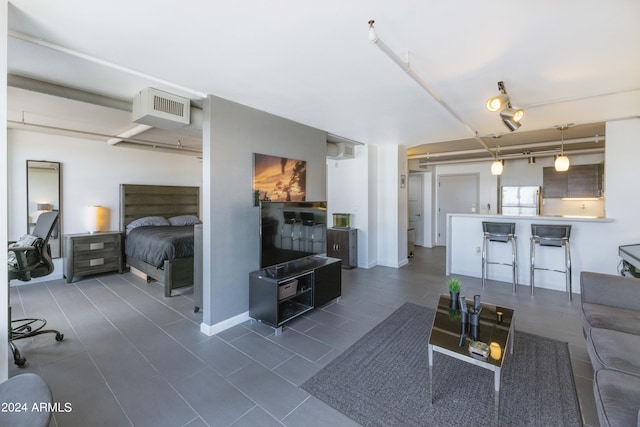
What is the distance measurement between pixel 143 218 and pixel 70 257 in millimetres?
1252

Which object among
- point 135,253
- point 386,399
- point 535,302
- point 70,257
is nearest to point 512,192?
point 535,302

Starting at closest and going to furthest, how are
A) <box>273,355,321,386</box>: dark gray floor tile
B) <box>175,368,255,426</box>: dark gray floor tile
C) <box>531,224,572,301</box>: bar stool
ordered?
<box>175,368,255,426</box>: dark gray floor tile < <box>273,355,321,386</box>: dark gray floor tile < <box>531,224,572,301</box>: bar stool

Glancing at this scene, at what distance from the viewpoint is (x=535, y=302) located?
3650 millimetres

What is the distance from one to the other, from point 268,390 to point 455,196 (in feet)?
23.7

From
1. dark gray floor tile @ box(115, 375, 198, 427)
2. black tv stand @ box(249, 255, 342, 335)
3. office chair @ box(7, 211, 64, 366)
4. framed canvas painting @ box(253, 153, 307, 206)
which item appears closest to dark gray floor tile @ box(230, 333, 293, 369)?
black tv stand @ box(249, 255, 342, 335)

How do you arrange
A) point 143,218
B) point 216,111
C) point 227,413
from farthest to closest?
1. point 143,218
2. point 216,111
3. point 227,413

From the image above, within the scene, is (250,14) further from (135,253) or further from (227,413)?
(135,253)

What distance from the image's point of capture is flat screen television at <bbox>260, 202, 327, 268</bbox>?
117 inches

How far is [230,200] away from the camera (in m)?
2.97

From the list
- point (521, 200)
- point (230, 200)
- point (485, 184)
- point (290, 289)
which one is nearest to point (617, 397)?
point (290, 289)

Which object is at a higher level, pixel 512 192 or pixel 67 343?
pixel 512 192

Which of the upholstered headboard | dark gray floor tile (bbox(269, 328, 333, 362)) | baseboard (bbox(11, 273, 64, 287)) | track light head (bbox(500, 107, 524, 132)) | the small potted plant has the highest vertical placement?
track light head (bbox(500, 107, 524, 132))

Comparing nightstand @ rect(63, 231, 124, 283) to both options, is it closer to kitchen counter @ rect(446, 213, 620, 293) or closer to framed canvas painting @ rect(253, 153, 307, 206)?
framed canvas painting @ rect(253, 153, 307, 206)

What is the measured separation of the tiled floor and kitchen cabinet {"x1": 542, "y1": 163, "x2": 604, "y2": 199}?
3.47 meters
